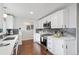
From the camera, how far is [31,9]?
1.79m

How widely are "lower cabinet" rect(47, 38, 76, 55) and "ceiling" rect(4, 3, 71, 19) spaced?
58cm

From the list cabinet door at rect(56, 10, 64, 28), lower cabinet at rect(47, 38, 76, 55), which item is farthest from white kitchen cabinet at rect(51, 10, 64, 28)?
lower cabinet at rect(47, 38, 76, 55)

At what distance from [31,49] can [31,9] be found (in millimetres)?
775

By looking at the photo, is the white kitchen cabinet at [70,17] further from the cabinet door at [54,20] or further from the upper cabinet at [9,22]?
the upper cabinet at [9,22]

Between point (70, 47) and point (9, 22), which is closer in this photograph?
point (9, 22)

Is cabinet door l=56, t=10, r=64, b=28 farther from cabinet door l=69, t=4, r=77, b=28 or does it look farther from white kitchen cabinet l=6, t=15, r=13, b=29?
white kitchen cabinet l=6, t=15, r=13, b=29

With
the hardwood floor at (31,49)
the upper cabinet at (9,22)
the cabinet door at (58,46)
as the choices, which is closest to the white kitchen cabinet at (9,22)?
the upper cabinet at (9,22)

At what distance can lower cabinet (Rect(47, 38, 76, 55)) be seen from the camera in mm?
1806

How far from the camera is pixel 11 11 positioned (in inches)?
69.1

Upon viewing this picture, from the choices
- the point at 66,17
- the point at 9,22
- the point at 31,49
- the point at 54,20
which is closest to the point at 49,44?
the point at 31,49

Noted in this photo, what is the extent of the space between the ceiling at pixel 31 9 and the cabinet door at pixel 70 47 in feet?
2.37

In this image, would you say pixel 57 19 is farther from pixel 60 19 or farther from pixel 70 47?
pixel 70 47
